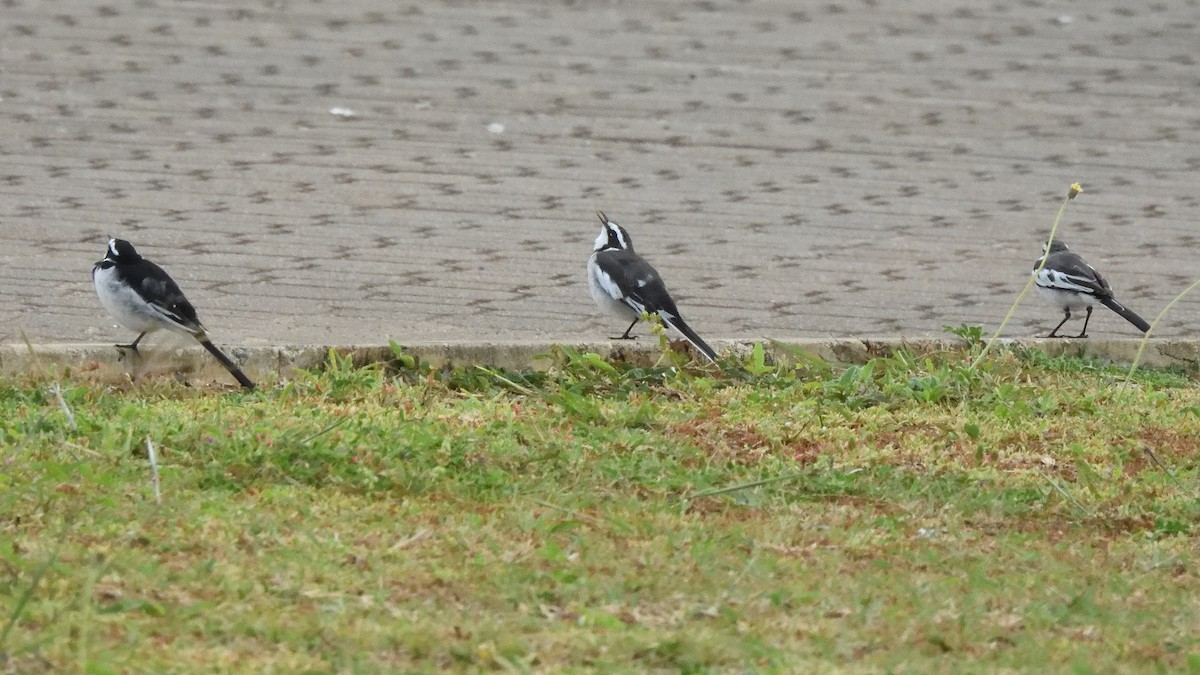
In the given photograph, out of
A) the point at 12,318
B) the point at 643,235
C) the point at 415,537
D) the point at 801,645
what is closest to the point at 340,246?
the point at 643,235

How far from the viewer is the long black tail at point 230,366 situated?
580 cm

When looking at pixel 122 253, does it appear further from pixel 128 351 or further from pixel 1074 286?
pixel 1074 286

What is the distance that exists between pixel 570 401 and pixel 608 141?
21.4 feet

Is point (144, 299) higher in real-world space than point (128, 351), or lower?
higher

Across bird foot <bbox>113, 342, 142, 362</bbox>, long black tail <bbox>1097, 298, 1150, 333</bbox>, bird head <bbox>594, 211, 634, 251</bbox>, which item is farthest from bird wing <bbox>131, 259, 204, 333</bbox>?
long black tail <bbox>1097, 298, 1150, 333</bbox>

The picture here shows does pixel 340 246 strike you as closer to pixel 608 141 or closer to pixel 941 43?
pixel 608 141

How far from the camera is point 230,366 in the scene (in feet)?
19.2

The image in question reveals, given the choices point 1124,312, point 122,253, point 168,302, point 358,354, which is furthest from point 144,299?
point 1124,312

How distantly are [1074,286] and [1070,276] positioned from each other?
0.14 feet

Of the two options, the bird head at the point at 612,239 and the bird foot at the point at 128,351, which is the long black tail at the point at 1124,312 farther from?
the bird foot at the point at 128,351

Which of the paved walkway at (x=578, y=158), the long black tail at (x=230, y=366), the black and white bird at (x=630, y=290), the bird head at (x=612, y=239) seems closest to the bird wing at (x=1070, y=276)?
the paved walkway at (x=578, y=158)

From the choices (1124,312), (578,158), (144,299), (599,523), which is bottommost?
(578,158)

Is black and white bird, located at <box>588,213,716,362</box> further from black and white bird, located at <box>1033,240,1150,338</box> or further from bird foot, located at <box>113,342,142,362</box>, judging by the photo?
bird foot, located at <box>113,342,142,362</box>

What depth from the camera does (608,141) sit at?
1188cm
